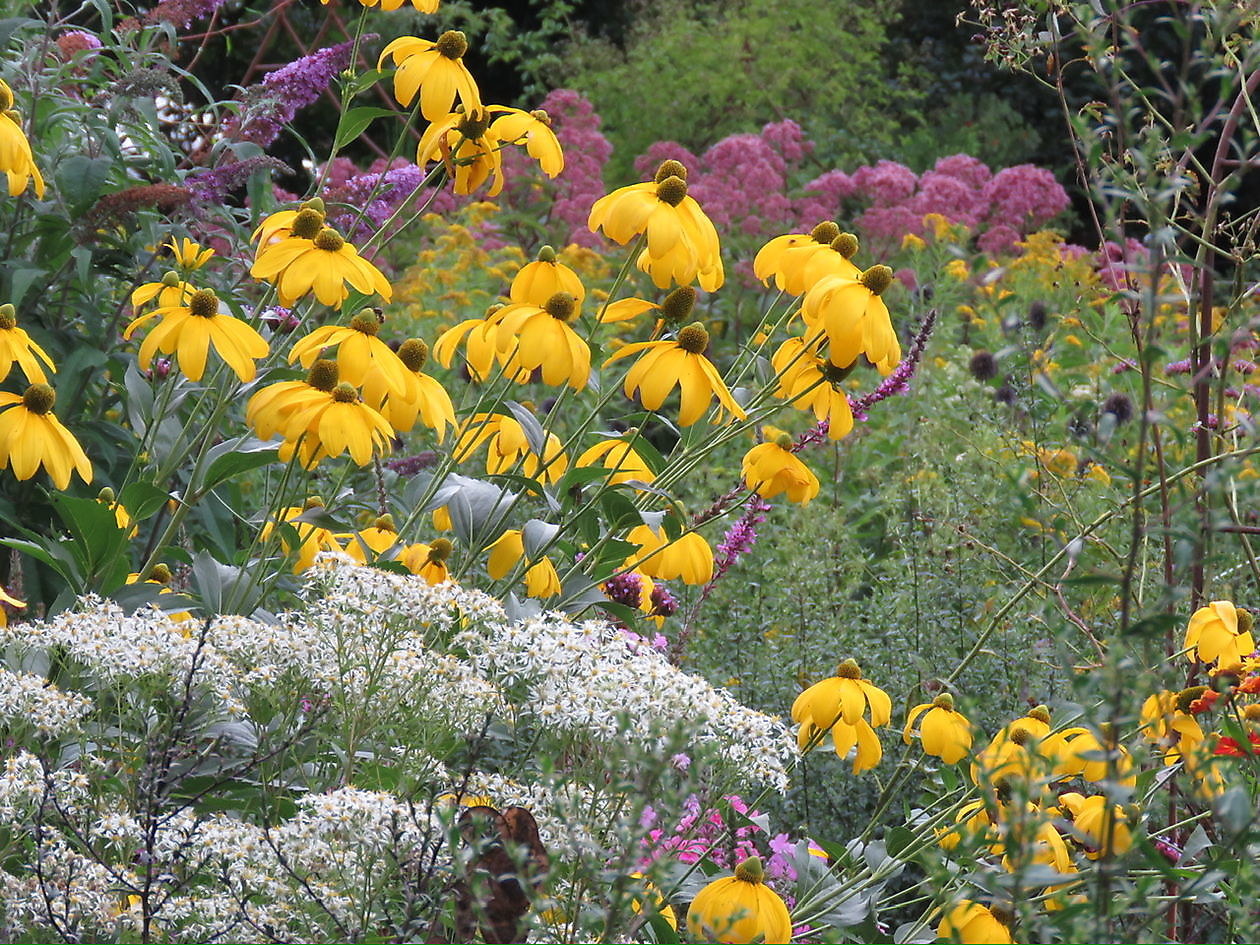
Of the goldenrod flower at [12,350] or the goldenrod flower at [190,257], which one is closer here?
the goldenrod flower at [12,350]

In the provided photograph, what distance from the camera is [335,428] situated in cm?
179

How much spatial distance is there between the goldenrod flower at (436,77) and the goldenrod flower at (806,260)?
0.48 meters

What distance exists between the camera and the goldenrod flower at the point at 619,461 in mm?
2068

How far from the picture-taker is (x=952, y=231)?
588 cm

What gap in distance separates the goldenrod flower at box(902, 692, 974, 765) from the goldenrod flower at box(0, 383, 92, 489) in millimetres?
1226

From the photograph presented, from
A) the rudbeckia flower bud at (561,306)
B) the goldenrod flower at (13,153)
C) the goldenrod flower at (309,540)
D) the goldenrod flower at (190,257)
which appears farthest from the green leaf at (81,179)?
the rudbeckia flower bud at (561,306)

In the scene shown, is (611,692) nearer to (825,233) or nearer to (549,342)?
(549,342)

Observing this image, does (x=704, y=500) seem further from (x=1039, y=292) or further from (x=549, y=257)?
(x=1039, y=292)

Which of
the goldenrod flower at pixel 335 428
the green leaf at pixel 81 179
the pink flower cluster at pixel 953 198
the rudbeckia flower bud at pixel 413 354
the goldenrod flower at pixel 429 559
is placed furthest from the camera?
the pink flower cluster at pixel 953 198

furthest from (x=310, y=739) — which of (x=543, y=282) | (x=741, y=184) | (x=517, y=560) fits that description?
(x=741, y=184)

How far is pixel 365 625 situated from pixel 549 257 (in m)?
0.66

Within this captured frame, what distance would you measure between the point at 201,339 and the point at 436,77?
52 cm

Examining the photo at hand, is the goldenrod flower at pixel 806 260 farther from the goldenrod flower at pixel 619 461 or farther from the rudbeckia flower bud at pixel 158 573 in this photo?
the rudbeckia flower bud at pixel 158 573

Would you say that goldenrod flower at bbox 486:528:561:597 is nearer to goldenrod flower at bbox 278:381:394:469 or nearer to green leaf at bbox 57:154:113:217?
goldenrod flower at bbox 278:381:394:469
